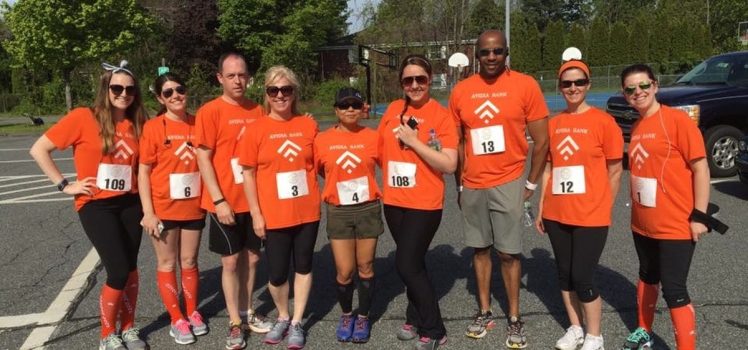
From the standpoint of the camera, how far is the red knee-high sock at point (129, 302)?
379cm

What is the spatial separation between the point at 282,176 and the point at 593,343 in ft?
6.98

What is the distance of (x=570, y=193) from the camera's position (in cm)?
335

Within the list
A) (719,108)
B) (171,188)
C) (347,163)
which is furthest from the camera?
(719,108)

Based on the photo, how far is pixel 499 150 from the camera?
352cm

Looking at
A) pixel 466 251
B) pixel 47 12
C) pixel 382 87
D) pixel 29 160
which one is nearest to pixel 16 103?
pixel 47 12

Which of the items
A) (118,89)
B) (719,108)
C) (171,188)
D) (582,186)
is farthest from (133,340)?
(719,108)

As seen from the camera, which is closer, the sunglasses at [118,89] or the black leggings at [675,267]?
the black leggings at [675,267]

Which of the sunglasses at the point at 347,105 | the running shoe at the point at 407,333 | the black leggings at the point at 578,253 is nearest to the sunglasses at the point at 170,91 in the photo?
the sunglasses at the point at 347,105

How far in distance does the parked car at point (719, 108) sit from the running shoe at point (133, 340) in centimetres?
788

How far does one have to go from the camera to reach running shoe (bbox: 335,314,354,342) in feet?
12.6

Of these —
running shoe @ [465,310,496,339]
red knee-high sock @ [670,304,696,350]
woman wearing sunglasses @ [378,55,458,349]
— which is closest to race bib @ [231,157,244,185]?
woman wearing sunglasses @ [378,55,458,349]

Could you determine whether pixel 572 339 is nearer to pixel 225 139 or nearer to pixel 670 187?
pixel 670 187

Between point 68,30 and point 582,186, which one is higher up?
point 68,30

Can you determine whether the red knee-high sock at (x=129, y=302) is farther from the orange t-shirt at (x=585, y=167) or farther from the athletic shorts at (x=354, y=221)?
the orange t-shirt at (x=585, y=167)
